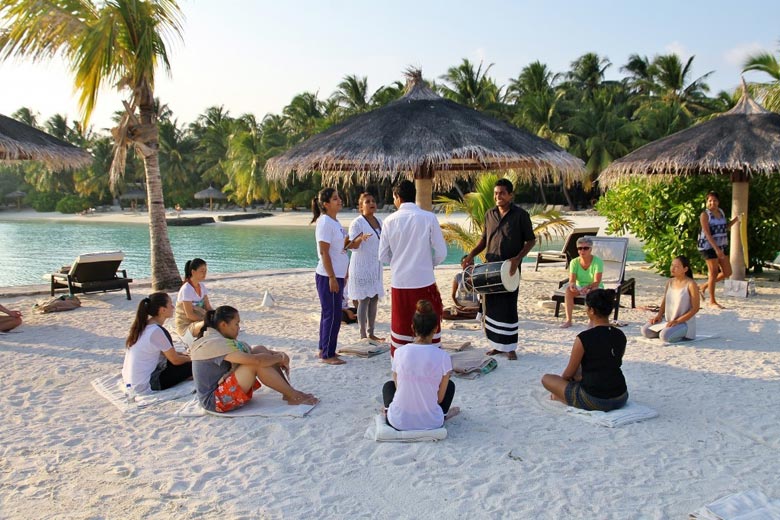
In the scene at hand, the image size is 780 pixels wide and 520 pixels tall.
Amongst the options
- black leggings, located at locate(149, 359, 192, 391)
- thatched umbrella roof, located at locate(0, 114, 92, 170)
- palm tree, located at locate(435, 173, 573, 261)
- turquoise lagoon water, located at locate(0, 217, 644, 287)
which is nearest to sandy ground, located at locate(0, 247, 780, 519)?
black leggings, located at locate(149, 359, 192, 391)

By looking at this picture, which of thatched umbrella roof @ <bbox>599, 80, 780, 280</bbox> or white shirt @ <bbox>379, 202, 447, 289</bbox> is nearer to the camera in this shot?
white shirt @ <bbox>379, 202, 447, 289</bbox>

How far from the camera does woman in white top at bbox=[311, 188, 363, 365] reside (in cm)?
586

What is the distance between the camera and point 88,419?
15.5 ft

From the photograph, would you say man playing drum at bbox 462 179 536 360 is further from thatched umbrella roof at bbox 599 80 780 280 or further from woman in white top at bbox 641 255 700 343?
thatched umbrella roof at bbox 599 80 780 280

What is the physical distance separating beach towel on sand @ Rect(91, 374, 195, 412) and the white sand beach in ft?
0.30

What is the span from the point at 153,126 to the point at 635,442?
905 centimetres

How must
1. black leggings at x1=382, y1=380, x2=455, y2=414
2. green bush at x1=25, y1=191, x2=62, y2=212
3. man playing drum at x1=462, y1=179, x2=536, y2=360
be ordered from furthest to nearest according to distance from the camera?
green bush at x1=25, y1=191, x2=62, y2=212, man playing drum at x1=462, y1=179, x2=536, y2=360, black leggings at x1=382, y1=380, x2=455, y2=414

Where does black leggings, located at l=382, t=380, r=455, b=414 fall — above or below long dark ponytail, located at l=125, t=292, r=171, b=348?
below

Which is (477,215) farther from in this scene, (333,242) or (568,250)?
(333,242)

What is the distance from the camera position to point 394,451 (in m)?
4.00

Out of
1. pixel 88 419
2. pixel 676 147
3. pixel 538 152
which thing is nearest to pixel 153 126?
pixel 538 152

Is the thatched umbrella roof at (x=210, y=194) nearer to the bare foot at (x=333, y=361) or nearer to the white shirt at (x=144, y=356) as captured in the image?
the bare foot at (x=333, y=361)

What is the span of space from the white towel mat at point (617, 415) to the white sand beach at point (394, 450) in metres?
0.07

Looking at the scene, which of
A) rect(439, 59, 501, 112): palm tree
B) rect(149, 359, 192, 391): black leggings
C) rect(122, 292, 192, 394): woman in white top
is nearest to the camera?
rect(122, 292, 192, 394): woman in white top
